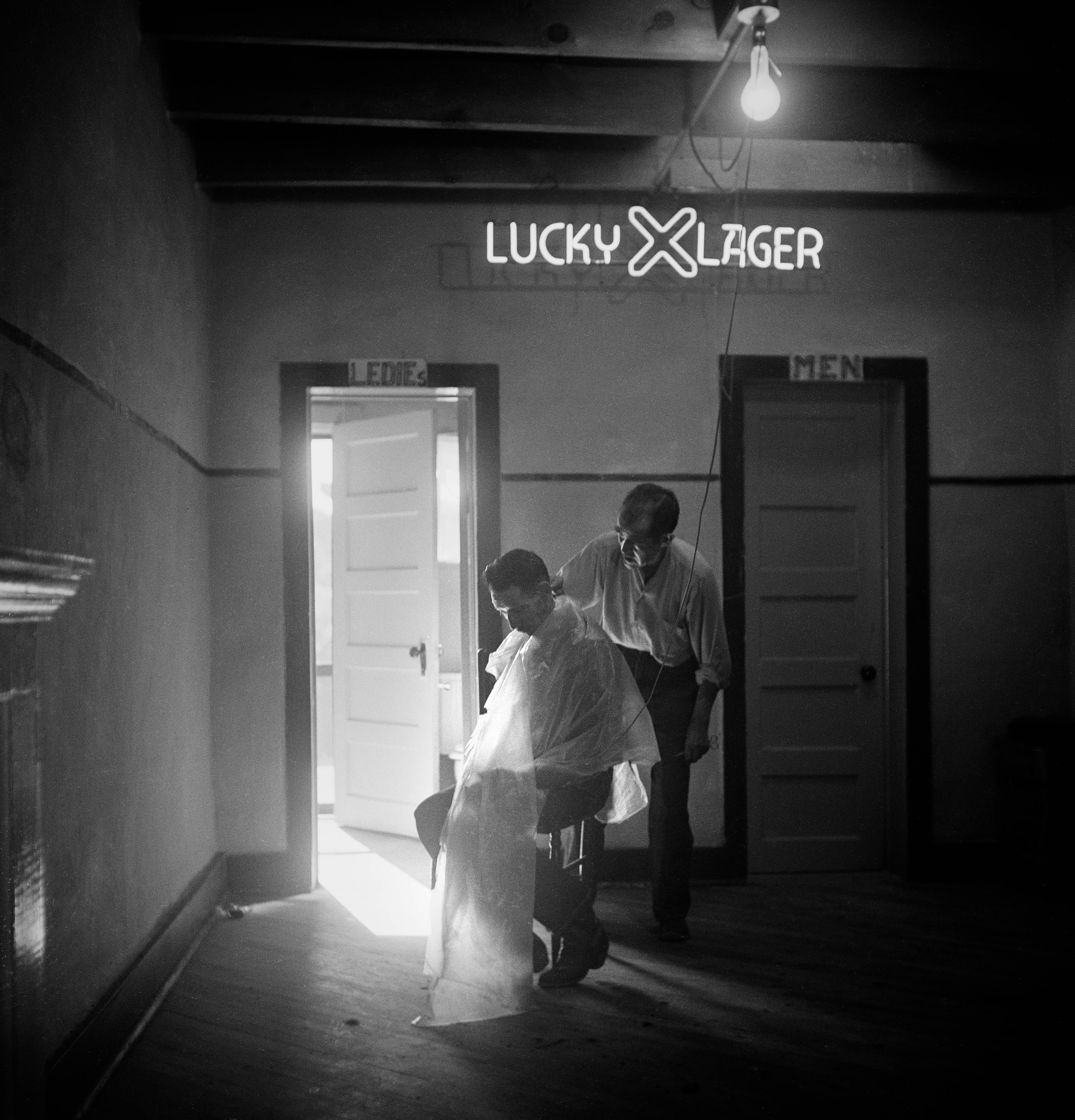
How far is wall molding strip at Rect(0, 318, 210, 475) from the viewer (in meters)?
2.43

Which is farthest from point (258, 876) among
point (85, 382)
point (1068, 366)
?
point (1068, 366)

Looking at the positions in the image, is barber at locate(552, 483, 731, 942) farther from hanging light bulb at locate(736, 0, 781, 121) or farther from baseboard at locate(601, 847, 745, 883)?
hanging light bulb at locate(736, 0, 781, 121)

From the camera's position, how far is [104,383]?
318 centimetres

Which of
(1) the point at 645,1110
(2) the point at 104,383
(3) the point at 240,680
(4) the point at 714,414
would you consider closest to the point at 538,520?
(4) the point at 714,414

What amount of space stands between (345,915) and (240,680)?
111cm

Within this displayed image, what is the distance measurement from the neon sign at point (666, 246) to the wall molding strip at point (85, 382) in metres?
1.75

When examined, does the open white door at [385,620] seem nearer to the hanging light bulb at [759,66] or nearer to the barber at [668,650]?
the barber at [668,650]

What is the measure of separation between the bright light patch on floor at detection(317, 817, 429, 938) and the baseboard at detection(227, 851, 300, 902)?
19 centimetres

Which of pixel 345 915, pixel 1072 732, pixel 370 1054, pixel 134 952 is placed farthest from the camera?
pixel 1072 732

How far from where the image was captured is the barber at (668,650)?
4.13 m

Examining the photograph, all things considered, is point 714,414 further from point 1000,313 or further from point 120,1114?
point 120,1114

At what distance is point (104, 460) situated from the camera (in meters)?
3.15

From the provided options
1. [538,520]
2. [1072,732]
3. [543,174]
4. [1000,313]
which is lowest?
[1072,732]

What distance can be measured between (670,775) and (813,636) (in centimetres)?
147
